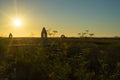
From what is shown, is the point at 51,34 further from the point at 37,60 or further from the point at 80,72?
the point at 80,72

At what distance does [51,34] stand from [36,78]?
114 inches

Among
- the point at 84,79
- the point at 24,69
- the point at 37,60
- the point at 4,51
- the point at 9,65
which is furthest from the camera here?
the point at 4,51

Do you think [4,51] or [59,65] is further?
[4,51]

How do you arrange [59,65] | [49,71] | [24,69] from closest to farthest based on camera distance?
[59,65]
[49,71]
[24,69]

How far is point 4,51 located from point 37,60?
7.58 meters

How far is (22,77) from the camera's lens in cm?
1175

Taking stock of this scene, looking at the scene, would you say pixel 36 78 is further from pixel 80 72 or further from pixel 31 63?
pixel 80 72

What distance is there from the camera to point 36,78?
38.1ft

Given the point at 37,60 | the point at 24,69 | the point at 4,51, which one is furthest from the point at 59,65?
the point at 4,51

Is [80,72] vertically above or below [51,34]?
below

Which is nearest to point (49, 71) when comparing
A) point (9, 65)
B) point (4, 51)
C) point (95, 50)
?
point (9, 65)

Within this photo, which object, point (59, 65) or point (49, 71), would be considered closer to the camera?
point (59, 65)

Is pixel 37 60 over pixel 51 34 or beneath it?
beneath

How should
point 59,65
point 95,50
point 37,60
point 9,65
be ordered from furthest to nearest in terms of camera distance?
1. point 95,50
2. point 9,65
3. point 37,60
4. point 59,65
